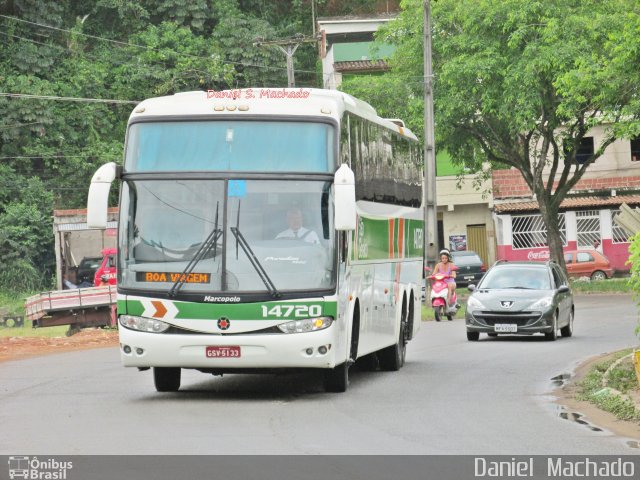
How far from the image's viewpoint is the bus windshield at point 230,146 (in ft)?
51.8

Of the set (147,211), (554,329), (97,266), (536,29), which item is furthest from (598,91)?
(147,211)

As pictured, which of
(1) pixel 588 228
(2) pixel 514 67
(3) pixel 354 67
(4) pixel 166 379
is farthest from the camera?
(3) pixel 354 67

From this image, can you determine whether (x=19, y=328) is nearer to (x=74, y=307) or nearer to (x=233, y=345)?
(x=74, y=307)

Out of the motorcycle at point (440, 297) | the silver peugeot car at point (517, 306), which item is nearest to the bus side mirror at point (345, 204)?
the silver peugeot car at point (517, 306)

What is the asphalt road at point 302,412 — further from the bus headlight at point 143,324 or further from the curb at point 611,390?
the bus headlight at point 143,324

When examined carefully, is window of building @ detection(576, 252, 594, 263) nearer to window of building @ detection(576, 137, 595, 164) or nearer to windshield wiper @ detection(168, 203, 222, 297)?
window of building @ detection(576, 137, 595, 164)

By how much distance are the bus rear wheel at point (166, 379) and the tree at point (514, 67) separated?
996 inches

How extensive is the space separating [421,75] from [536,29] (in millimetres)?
4972

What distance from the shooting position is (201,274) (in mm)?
15359

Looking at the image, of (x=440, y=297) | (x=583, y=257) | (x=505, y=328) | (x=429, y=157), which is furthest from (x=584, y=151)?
(x=505, y=328)

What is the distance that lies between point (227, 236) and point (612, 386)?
5072 mm

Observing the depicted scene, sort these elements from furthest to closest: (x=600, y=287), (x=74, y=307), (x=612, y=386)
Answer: (x=600, y=287), (x=74, y=307), (x=612, y=386)

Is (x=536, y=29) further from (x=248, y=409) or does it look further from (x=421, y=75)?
(x=248, y=409)

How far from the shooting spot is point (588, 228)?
6475cm
